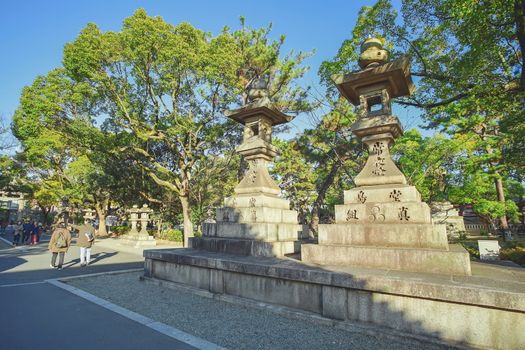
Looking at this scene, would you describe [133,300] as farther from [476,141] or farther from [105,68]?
[476,141]

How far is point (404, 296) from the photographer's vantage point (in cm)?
396

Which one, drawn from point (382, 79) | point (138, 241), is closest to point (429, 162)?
point (382, 79)

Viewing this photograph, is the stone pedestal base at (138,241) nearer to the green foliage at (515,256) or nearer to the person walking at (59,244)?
the person walking at (59,244)

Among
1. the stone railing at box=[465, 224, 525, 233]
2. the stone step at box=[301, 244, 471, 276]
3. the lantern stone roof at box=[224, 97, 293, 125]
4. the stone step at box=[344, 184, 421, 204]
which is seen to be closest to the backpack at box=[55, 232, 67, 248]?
the lantern stone roof at box=[224, 97, 293, 125]

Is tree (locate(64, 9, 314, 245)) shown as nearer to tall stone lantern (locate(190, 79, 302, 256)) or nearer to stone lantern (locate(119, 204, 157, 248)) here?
stone lantern (locate(119, 204, 157, 248))

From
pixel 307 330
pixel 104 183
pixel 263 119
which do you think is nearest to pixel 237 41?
pixel 263 119

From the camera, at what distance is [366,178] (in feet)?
20.4

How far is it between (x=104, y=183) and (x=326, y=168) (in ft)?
69.7

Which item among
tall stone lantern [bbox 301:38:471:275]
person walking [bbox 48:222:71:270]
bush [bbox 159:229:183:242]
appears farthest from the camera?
bush [bbox 159:229:183:242]

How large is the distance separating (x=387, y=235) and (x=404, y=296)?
61.2 inches

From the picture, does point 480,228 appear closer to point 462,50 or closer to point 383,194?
Answer: point 462,50

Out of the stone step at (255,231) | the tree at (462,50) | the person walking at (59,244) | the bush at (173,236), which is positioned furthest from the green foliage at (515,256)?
the bush at (173,236)

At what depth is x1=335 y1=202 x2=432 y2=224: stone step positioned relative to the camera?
17.3 ft

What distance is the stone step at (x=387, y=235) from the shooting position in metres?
4.93
